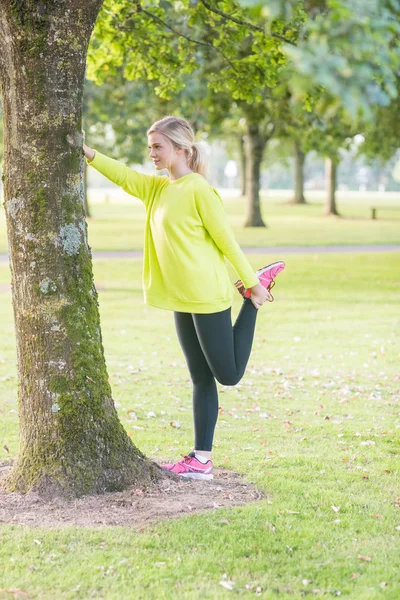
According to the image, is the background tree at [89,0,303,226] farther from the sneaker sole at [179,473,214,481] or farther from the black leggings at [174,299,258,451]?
the sneaker sole at [179,473,214,481]

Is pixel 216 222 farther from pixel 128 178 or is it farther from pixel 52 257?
pixel 52 257

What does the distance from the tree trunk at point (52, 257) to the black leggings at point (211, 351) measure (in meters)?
0.61

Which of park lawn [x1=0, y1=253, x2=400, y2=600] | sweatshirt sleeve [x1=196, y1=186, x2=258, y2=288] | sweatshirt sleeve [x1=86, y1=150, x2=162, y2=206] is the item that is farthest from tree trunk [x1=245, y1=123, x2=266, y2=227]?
sweatshirt sleeve [x1=196, y1=186, x2=258, y2=288]

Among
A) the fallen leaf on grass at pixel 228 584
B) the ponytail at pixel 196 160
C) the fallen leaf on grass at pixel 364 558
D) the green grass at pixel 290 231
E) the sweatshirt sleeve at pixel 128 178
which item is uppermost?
the ponytail at pixel 196 160

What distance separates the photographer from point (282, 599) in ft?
12.7

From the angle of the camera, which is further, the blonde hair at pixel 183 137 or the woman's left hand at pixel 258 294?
the woman's left hand at pixel 258 294

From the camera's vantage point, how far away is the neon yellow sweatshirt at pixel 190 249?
5043 millimetres

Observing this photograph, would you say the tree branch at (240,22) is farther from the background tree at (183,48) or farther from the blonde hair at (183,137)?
the blonde hair at (183,137)

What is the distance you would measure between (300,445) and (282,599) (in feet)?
9.71

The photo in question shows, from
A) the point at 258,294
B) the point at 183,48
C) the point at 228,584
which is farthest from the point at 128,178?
the point at 183,48

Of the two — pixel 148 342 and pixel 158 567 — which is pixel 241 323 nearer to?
pixel 158 567

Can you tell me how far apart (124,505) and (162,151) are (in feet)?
6.97

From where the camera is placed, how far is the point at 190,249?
16.6 feet

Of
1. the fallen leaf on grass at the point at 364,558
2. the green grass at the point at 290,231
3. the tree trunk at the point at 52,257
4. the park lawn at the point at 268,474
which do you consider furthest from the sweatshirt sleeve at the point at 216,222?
the green grass at the point at 290,231
